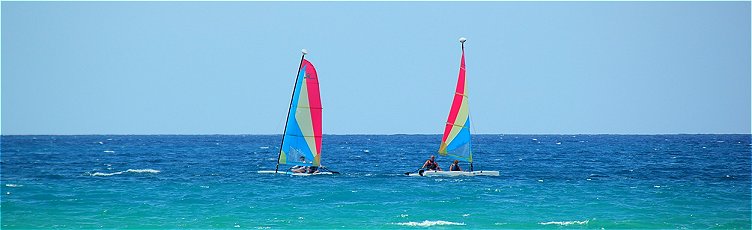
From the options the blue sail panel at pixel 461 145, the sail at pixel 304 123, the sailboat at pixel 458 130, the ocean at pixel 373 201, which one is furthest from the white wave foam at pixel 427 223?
the sail at pixel 304 123

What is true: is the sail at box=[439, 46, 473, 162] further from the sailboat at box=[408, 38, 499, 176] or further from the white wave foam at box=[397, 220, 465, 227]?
the white wave foam at box=[397, 220, 465, 227]

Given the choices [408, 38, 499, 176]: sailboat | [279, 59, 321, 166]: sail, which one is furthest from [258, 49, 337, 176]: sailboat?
[408, 38, 499, 176]: sailboat

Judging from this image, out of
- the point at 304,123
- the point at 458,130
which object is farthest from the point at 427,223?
the point at 304,123

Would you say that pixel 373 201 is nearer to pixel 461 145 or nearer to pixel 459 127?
pixel 459 127

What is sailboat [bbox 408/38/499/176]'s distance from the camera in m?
50.8

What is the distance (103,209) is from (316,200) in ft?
30.6

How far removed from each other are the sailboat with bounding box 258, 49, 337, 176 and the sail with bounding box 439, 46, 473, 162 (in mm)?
7602

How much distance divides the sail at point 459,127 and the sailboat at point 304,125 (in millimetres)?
7602

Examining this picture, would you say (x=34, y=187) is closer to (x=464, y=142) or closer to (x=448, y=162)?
(x=464, y=142)

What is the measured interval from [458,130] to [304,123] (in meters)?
9.01

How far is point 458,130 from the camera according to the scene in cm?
5156

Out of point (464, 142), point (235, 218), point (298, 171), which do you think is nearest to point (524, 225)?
point (235, 218)

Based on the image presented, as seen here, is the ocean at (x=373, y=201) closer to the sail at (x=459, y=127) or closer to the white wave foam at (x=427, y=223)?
the white wave foam at (x=427, y=223)

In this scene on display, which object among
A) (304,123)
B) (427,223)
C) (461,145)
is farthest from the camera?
(461,145)
